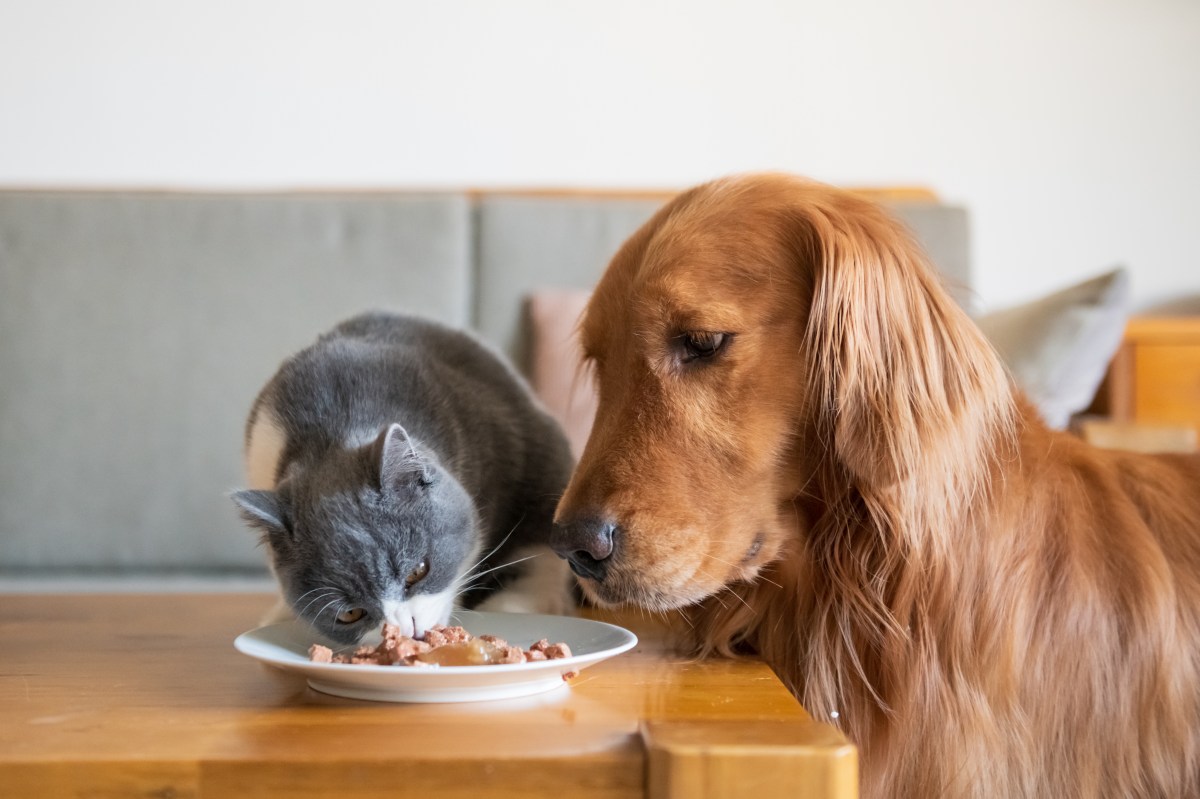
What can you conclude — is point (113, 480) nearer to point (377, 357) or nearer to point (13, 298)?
point (13, 298)

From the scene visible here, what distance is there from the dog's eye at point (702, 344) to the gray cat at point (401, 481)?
0.38 metres

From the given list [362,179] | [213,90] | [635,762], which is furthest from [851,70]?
[635,762]

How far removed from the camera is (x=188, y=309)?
2.51 m

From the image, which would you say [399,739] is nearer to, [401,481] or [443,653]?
[443,653]

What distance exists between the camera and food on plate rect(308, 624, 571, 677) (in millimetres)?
909

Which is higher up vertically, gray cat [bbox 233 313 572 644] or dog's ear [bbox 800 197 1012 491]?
dog's ear [bbox 800 197 1012 491]

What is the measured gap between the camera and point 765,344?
3.65 feet

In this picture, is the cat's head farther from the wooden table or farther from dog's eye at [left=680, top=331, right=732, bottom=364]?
dog's eye at [left=680, top=331, right=732, bottom=364]

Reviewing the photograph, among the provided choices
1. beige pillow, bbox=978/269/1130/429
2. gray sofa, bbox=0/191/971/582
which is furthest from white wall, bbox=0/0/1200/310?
beige pillow, bbox=978/269/1130/429

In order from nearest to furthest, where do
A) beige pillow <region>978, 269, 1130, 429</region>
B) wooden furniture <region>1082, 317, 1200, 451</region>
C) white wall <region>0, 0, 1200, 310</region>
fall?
beige pillow <region>978, 269, 1130, 429</region>
wooden furniture <region>1082, 317, 1200, 451</region>
white wall <region>0, 0, 1200, 310</region>

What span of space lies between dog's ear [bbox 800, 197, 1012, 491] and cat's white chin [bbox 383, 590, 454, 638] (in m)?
0.54

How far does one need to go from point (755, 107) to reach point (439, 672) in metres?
2.49

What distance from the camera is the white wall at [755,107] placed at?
9.65ft

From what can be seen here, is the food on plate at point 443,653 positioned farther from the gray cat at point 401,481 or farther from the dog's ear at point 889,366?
the dog's ear at point 889,366
